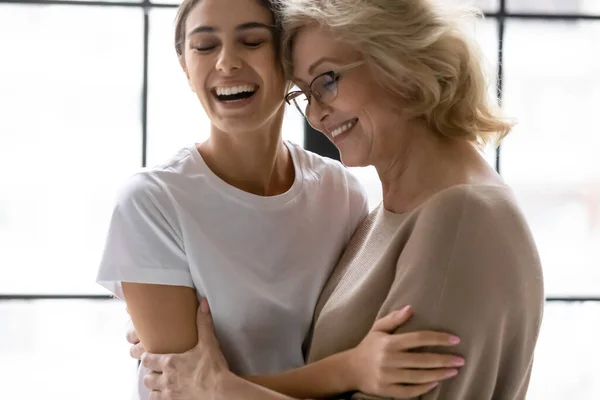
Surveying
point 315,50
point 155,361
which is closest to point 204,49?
point 315,50

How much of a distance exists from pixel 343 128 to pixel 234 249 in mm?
340

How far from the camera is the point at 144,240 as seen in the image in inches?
58.3

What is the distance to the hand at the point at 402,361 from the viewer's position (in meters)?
1.25

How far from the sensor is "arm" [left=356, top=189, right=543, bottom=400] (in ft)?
4.10

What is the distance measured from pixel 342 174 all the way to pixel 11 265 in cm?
101

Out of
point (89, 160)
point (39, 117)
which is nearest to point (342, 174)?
point (89, 160)

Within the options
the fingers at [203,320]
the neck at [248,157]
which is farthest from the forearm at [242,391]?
the neck at [248,157]

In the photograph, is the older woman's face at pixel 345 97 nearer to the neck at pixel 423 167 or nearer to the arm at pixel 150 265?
the neck at pixel 423 167

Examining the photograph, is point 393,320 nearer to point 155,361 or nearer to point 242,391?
point 242,391

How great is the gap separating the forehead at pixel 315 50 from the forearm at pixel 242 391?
0.62 m

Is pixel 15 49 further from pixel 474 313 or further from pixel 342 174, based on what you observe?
pixel 474 313

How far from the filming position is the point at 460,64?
1444mm

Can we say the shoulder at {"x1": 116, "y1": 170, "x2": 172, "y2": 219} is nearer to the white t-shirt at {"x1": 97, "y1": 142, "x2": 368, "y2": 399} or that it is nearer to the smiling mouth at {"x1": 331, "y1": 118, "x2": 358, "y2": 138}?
the white t-shirt at {"x1": 97, "y1": 142, "x2": 368, "y2": 399}

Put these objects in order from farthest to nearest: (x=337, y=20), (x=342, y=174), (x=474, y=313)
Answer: (x=342, y=174)
(x=337, y=20)
(x=474, y=313)
